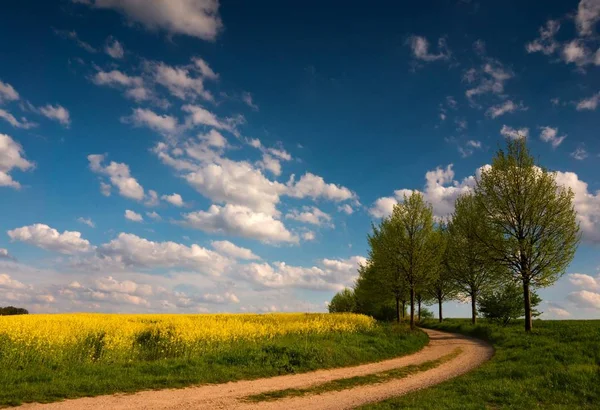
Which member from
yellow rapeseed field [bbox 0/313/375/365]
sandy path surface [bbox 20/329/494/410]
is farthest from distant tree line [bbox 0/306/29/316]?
sandy path surface [bbox 20/329/494/410]

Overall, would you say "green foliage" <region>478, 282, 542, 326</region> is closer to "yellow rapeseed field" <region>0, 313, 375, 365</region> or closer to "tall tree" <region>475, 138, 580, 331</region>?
"tall tree" <region>475, 138, 580, 331</region>

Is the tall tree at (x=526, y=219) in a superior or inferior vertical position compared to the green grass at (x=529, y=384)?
superior

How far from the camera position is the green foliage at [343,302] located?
236 feet

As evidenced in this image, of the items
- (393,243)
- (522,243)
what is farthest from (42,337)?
(522,243)

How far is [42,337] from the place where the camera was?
63.8 ft

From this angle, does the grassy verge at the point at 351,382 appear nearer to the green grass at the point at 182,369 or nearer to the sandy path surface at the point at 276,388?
the sandy path surface at the point at 276,388

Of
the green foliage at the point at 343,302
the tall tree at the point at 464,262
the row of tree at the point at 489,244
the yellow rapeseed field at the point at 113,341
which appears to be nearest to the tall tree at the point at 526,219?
the row of tree at the point at 489,244

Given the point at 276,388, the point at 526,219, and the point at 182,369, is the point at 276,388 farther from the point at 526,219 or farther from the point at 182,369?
the point at 526,219

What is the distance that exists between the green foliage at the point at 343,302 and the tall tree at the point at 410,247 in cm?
3112

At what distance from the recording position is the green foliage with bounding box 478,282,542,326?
40.2 meters

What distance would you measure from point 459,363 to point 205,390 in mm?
14278

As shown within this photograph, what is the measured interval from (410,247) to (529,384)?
2431cm

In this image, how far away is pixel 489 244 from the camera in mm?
33062

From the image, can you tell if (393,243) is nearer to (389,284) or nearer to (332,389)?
(389,284)
